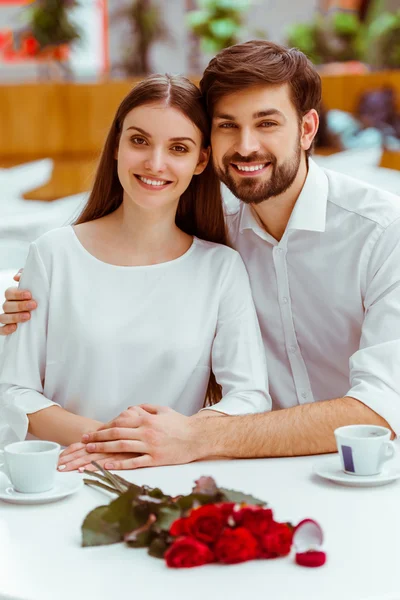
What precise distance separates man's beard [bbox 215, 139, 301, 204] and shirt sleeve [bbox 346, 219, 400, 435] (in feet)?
0.75

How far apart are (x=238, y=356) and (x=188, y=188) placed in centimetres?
42

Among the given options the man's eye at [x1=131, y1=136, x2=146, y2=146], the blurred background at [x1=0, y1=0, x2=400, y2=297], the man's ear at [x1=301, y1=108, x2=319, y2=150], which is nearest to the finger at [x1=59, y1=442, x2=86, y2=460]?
the man's eye at [x1=131, y1=136, x2=146, y2=146]

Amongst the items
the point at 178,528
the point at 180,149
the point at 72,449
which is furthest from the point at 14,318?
the point at 178,528

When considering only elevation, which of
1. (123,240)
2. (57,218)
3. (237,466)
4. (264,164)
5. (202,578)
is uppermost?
(264,164)

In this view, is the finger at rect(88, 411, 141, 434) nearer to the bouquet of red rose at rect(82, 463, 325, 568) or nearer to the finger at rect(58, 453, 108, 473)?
the finger at rect(58, 453, 108, 473)

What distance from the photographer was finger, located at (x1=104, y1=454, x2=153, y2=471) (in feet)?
4.50

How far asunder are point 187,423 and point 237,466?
0.11 m

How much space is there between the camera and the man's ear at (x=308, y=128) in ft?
6.37

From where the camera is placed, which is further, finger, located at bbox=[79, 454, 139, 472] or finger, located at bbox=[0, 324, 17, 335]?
finger, located at bbox=[0, 324, 17, 335]

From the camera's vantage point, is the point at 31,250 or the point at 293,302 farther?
the point at 293,302

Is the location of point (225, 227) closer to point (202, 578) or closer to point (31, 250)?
point (31, 250)

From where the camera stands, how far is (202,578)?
973 millimetres

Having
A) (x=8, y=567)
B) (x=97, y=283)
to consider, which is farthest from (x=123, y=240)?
(x=8, y=567)

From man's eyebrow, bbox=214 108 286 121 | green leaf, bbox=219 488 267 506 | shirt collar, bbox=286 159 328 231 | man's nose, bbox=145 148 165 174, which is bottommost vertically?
green leaf, bbox=219 488 267 506
